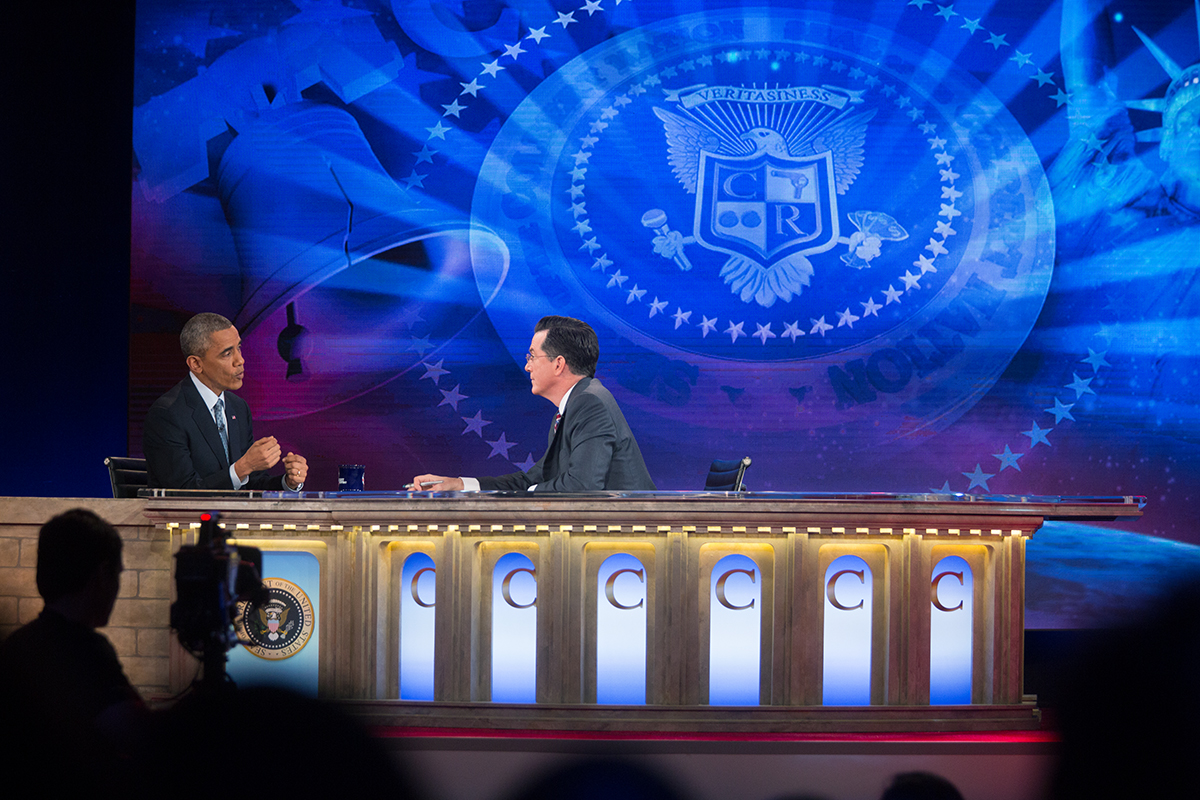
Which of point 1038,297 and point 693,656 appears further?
point 1038,297

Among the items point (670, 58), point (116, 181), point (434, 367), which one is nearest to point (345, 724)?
point (434, 367)

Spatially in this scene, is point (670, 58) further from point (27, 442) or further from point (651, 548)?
point (27, 442)

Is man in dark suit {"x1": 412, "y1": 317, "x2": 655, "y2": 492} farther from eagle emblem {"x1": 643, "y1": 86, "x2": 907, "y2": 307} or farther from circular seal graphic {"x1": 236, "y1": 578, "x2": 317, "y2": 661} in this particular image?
eagle emblem {"x1": 643, "y1": 86, "x2": 907, "y2": 307}

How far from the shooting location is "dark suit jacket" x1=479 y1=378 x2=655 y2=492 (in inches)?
111

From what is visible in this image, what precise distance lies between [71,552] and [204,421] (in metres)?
1.85

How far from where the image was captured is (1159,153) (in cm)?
470

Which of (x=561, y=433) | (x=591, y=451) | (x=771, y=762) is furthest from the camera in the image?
(x=561, y=433)

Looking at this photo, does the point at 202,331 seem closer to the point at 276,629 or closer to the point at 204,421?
the point at 204,421

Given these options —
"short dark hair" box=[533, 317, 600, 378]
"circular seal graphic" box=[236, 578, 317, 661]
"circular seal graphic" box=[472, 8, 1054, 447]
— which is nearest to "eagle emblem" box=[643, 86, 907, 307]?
"circular seal graphic" box=[472, 8, 1054, 447]

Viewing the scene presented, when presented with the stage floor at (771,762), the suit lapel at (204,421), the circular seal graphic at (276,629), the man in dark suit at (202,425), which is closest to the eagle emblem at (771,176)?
the man in dark suit at (202,425)

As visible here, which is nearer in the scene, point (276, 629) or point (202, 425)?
point (276, 629)

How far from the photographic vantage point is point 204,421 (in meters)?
3.14

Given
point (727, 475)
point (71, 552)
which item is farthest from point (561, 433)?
point (71, 552)

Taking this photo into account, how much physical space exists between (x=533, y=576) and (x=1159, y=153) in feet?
14.3
